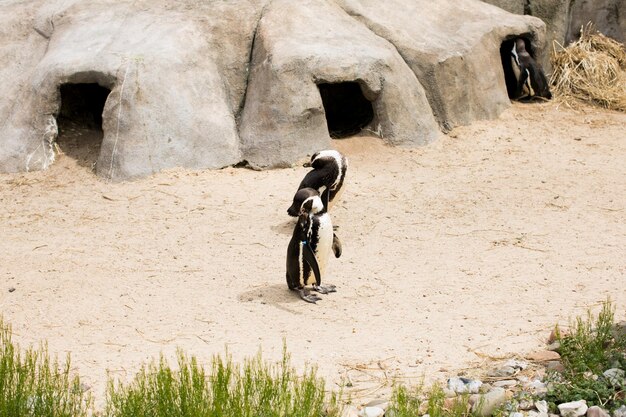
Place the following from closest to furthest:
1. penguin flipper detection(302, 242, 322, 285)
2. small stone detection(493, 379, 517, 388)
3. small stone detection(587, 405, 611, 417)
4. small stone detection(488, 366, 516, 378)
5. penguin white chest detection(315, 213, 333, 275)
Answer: small stone detection(587, 405, 611, 417)
small stone detection(493, 379, 517, 388)
small stone detection(488, 366, 516, 378)
penguin flipper detection(302, 242, 322, 285)
penguin white chest detection(315, 213, 333, 275)

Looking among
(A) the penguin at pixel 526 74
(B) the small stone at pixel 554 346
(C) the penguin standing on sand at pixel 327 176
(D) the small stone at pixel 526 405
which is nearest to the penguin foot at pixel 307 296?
(C) the penguin standing on sand at pixel 327 176

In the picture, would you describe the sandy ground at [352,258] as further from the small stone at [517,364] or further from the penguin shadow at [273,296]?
the small stone at [517,364]

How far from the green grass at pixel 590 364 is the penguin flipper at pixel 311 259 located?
177 cm

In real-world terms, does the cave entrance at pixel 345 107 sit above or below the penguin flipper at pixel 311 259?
above

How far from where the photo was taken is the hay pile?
40.1ft

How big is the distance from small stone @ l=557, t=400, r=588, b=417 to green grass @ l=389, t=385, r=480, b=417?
1.60 feet

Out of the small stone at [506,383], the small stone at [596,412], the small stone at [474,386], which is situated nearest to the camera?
the small stone at [596,412]

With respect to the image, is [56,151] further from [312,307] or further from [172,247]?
[312,307]

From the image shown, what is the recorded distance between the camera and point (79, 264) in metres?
7.59

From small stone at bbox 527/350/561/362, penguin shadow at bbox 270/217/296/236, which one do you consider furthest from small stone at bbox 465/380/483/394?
penguin shadow at bbox 270/217/296/236

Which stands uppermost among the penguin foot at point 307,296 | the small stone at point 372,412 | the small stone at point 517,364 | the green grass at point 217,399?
the green grass at point 217,399

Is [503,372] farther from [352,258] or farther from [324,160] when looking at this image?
[324,160]

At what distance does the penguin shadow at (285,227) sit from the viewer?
830 cm

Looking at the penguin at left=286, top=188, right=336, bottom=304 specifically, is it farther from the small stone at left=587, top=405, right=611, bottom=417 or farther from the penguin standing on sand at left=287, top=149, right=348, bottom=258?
the small stone at left=587, top=405, right=611, bottom=417
